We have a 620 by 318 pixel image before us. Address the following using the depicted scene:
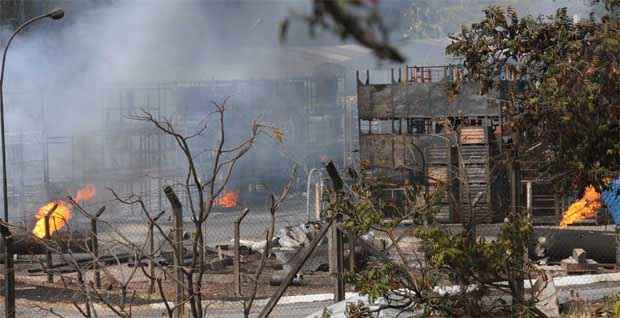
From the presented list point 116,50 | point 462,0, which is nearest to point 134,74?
point 116,50

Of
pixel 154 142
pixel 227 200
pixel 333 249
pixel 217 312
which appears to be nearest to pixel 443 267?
pixel 333 249

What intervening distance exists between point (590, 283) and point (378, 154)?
12.4m

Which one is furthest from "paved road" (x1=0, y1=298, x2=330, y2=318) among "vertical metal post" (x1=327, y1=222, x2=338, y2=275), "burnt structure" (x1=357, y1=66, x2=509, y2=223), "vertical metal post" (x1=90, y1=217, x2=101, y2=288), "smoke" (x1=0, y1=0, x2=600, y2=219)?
"smoke" (x1=0, y1=0, x2=600, y2=219)

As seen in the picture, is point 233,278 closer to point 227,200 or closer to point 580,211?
point 580,211

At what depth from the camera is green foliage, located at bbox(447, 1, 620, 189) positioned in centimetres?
726

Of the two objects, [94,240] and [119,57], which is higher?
[119,57]

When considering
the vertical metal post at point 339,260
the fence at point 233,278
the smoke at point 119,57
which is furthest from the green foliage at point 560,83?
the smoke at point 119,57

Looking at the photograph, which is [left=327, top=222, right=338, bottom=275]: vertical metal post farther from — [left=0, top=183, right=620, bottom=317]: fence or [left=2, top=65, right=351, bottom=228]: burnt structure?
[left=2, top=65, right=351, bottom=228]: burnt structure

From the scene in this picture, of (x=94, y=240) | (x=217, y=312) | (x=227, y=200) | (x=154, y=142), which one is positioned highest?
(x=154, y=142)

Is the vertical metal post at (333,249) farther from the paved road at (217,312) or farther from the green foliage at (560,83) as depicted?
the paved road at (217,312)

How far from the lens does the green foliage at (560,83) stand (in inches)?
286

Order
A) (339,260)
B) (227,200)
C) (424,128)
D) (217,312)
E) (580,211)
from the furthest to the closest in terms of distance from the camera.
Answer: (227,200) → (424,128) → (580,211) → (217,312) → (339,260)

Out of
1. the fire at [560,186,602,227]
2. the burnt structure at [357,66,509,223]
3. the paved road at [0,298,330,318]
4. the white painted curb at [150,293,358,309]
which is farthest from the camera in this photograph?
the burnt structure at [357,66,509,223]

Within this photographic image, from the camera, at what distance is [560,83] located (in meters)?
7.35
